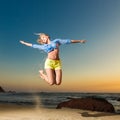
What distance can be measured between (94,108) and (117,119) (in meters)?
6.74

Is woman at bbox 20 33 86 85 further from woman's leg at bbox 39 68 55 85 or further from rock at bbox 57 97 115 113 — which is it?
rock at bbox 57 97 115 113

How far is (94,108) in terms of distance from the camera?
22297mm

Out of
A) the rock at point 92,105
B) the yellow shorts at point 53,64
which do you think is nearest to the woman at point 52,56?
the yellow shorts at point 53,64

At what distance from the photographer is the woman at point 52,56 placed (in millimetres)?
10430

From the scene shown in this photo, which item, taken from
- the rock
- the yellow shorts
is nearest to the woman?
the yellow shorts

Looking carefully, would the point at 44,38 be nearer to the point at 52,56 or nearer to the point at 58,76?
the point at 52,56

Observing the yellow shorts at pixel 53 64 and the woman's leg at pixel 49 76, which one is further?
the yellow shorts at pixel 53 64

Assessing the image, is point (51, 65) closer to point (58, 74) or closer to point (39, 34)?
point (58, 74)

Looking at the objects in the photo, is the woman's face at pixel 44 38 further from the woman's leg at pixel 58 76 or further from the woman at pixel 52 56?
the woman's leg at pixel 58 76

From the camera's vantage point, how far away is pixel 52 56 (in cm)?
1071

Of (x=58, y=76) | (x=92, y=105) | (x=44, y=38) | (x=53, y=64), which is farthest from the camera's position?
(x=92, y=105)

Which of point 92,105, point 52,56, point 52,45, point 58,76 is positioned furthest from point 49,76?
point 92,105

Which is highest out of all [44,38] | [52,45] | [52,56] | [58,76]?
[44,38]

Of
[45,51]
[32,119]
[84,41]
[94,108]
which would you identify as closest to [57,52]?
[45,51]
